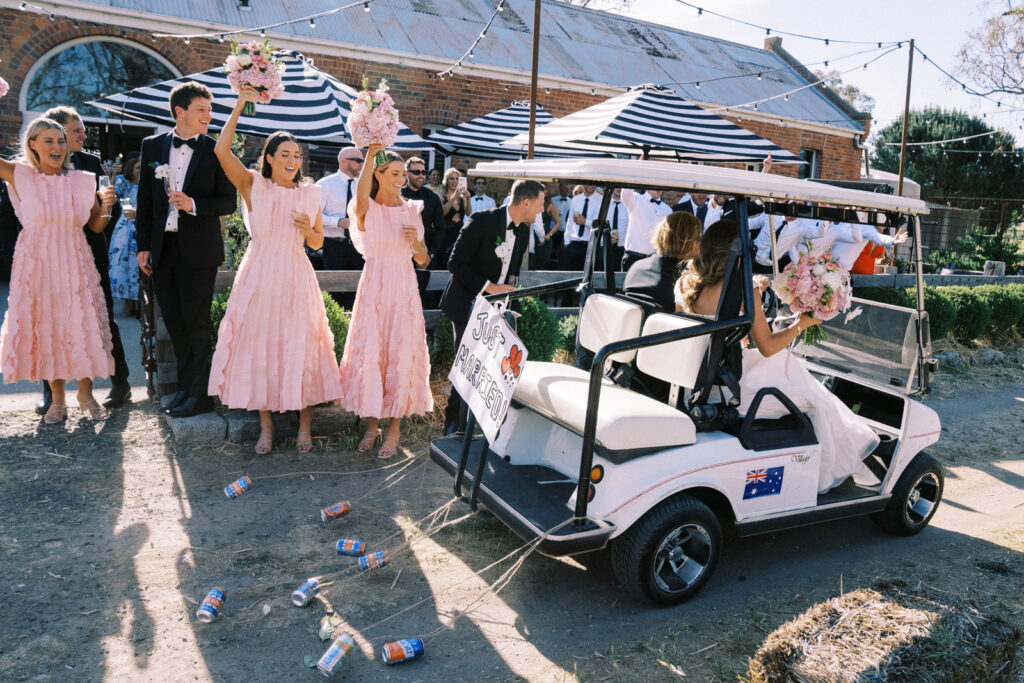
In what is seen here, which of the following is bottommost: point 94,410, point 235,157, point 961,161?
point 94,410

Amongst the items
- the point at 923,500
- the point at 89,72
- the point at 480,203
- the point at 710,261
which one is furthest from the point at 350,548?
the point at 89,72

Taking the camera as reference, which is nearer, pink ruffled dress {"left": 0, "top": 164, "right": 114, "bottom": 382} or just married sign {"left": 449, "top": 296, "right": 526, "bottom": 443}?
just married sign {"left": 449, "top": 296, "right": 526, "bottom": 443}

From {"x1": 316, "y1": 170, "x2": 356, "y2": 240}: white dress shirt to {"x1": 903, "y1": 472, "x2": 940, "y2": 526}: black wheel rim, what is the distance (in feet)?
19.2

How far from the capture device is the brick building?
12.3m

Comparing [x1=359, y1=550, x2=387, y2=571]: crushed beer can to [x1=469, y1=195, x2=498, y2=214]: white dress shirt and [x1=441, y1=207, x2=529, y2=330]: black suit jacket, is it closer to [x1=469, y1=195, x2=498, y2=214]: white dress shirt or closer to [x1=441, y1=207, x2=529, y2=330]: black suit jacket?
[x1=441, y1=207, x2=529, y2=330]: black suit jacket

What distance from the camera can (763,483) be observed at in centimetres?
391

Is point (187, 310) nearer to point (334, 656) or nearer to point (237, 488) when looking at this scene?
point (237, 488)

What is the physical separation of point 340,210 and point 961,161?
34.3 m

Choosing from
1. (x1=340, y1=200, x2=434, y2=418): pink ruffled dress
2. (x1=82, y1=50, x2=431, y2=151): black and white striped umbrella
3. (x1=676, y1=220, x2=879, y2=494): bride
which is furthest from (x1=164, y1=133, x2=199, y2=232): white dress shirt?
(x1=676, y1=220, x2=879, y2=494): bride

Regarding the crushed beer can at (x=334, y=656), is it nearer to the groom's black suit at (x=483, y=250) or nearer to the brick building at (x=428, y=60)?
the groom's black suit at (x=483, y=250)

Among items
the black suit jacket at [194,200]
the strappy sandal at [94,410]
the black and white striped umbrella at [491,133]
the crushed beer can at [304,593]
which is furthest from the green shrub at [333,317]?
the black and white striped umbrella at [491,133]

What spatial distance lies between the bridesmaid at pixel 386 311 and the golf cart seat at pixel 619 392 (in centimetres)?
133

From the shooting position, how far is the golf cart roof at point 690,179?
3504 millimetres

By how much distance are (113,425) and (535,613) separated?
3800 millimetres
